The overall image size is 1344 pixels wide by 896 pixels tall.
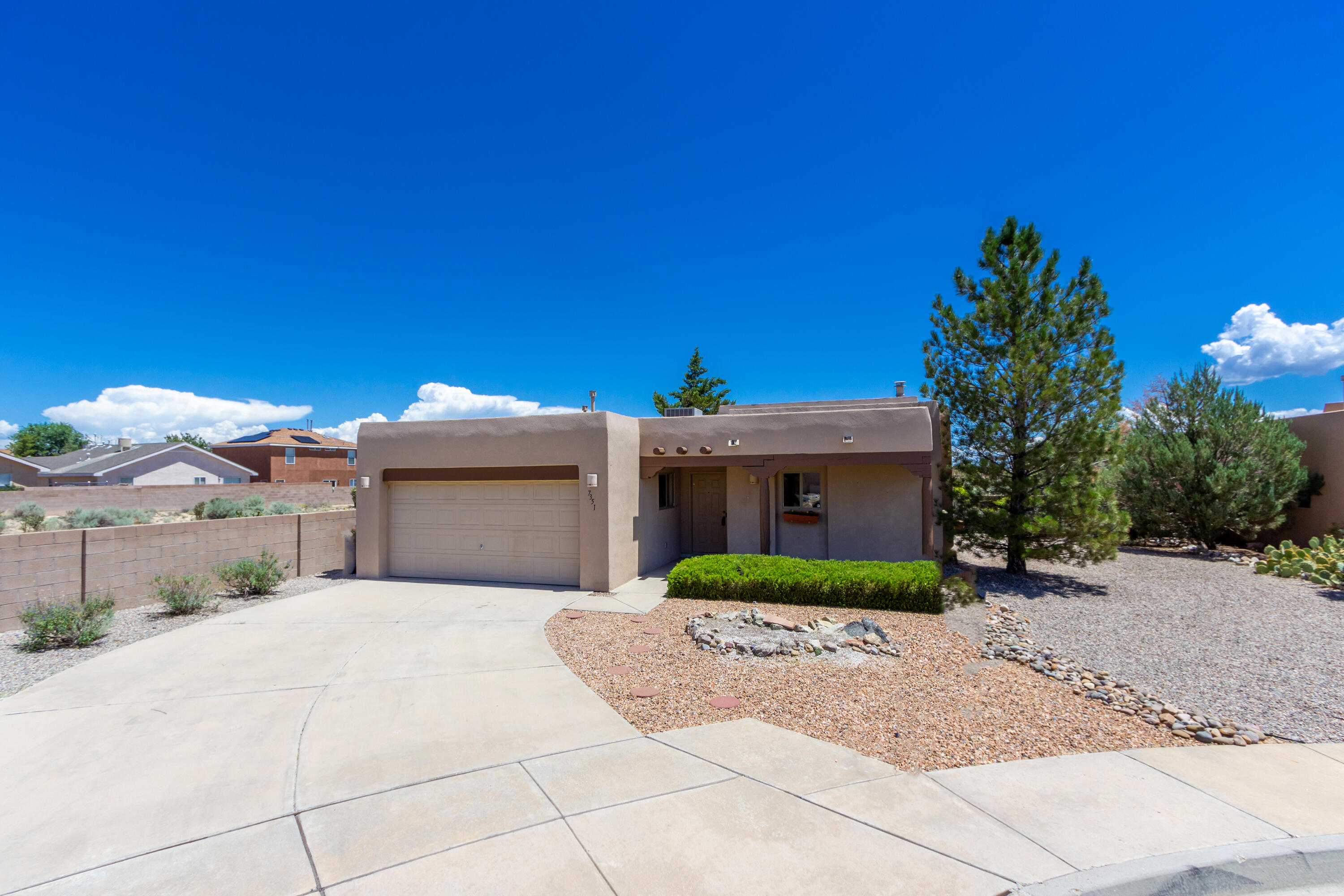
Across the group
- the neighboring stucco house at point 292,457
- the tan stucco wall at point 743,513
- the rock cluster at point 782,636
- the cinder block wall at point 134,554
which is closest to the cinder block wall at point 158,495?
the neighboring stucco house at point 292,457

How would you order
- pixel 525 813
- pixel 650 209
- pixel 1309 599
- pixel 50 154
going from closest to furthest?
pixel 525 813
pixel 1309 599
pixel 50 154
pixel 650 209

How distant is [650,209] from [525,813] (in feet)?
55.2

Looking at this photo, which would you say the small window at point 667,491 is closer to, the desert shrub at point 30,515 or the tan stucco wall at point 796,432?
the tan stucco wall at point 796,432

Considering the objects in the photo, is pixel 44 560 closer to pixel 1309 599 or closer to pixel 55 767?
pixel 55 767

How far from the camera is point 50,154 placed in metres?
12.0

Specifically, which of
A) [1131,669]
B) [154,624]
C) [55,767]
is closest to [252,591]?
[154,624]

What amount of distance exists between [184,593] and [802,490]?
35.7 feet

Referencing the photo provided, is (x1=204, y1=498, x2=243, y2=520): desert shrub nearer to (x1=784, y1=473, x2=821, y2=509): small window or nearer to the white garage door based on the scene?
the white garage door

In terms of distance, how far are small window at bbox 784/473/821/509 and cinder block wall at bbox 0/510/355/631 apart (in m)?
9.92

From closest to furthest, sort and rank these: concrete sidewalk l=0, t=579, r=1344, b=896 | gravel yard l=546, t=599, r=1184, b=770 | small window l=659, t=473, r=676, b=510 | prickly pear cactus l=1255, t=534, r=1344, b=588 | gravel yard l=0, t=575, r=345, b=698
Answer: concrete sidewalk l=0, t=579, r=1344, b=896
gravel yard l=546, t=599, r=1184, b=770
gravel yard l=0, t=575, r=345, b=698
prickly pear cactus l=1255, t=534, r=1344, b=588
small window l=659, t=473, r=676, b=510

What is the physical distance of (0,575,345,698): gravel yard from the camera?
20.2ft

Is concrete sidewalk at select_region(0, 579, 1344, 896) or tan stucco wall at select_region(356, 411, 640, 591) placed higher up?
tan stucco wall at select_region(356, 411, 640, 591)

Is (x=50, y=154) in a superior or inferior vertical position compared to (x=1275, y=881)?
superior

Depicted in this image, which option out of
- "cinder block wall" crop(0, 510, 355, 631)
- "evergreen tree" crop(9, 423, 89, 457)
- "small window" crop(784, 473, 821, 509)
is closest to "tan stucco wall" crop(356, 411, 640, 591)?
"cinder block wall" crop(0, 510, 355, 631)
